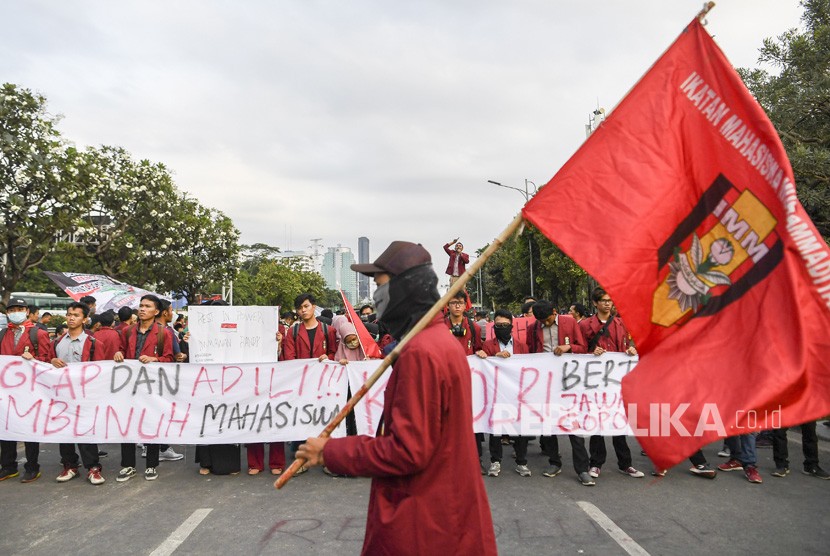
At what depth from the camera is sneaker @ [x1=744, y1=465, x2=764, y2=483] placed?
20.0ft

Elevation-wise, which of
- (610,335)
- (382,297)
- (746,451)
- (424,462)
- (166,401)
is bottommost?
(746,451)

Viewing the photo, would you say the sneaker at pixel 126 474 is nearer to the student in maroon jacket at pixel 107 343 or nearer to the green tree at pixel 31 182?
the student in maroon jacket at pixel 107 343

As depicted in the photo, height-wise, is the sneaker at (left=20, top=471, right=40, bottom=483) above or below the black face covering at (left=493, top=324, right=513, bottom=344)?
below

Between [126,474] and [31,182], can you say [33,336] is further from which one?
[31,182]

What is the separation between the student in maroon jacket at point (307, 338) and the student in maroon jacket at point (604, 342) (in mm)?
3002

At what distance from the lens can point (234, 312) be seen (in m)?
6.74

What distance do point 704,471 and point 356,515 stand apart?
3.67 m

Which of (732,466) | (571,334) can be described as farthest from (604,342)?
(732,466)

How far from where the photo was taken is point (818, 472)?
6.27 metres

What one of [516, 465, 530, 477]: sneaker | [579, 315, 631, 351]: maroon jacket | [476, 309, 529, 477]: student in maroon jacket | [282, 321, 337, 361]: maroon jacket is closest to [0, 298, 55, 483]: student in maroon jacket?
[282, 321, 337, 361]: maroon jacket

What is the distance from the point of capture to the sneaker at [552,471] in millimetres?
6520

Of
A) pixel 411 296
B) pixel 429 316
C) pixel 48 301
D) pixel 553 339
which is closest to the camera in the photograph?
pixel 429 316

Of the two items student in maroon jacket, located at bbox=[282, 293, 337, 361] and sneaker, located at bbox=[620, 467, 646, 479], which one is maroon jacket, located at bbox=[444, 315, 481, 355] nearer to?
student in maroon jacket, located at bbox=[282, 293, 337, 361]

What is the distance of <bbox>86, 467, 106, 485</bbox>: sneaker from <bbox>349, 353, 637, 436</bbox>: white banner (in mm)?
2739
